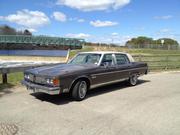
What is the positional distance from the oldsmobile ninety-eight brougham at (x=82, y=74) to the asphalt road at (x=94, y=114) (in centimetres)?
42

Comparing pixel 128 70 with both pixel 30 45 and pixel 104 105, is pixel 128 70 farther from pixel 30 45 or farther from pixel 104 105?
pixel 30 45

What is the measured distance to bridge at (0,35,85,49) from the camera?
84562 mm

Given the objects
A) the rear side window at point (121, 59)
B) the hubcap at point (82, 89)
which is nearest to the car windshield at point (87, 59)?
the rear side window at point (121, 59)

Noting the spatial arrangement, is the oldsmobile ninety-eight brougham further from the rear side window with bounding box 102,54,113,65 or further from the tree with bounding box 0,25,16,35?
the tree with bounding box 0,25,16,35

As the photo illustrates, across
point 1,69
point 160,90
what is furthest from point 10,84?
point 160,90

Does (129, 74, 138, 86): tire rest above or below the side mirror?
below

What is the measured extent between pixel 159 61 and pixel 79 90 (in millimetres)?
10976

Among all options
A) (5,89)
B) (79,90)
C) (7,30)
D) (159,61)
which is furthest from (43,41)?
(79,90)

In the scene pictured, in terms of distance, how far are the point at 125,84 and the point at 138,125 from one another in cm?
513

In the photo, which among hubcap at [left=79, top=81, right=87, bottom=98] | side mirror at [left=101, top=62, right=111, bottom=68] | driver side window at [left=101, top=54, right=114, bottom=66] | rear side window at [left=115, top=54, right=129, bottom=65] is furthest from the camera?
rear side window at [left=115, top=54, right=129, bottom=65]

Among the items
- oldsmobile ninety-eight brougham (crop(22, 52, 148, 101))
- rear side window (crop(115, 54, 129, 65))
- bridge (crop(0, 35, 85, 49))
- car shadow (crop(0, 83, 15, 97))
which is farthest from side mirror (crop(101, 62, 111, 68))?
bridge (crop(0, 35, 85, 49))

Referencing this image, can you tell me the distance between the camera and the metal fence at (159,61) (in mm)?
16350

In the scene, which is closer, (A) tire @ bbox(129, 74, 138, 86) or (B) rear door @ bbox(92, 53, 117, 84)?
(B) rear door @ bbox(92, 53, 117, 84)

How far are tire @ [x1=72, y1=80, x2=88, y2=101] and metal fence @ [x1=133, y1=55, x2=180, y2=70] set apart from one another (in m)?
9.60
